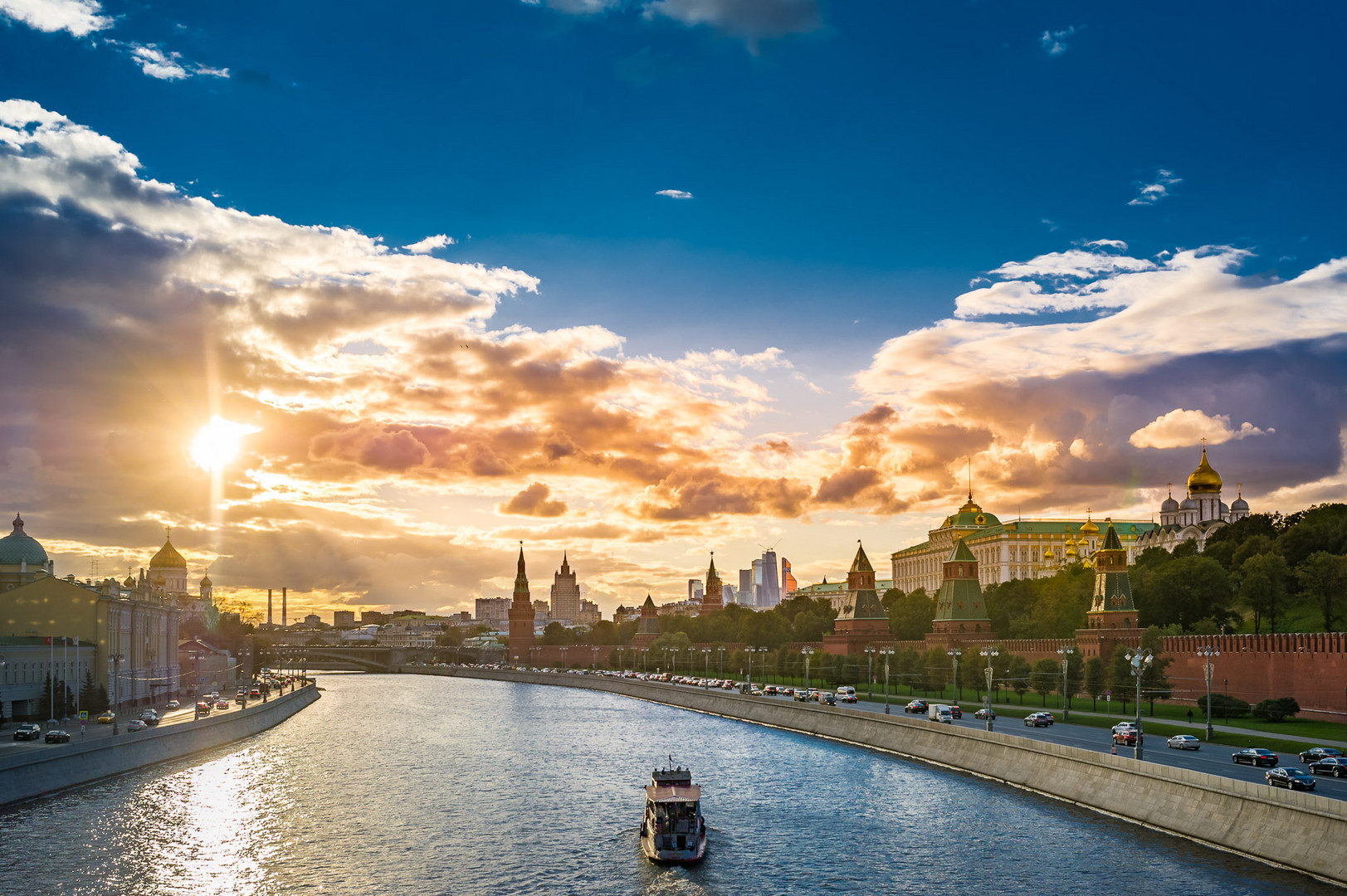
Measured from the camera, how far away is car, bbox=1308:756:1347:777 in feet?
157

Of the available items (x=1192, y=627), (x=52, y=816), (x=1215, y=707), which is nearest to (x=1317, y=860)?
(x=1215, y=707)

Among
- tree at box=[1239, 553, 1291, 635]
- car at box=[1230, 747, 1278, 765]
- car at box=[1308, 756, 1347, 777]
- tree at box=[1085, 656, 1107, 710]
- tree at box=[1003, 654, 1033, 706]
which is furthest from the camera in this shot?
tree at box=[1239, 553, 1291, 635]

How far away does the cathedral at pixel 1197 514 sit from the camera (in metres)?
163

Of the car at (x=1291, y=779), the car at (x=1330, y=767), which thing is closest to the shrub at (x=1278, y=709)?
the car at (x=1330, y=767)

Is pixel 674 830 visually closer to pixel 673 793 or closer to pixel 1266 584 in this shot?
pixel 673 793

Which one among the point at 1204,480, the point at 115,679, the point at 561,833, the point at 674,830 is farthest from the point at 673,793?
the point at 1204,480

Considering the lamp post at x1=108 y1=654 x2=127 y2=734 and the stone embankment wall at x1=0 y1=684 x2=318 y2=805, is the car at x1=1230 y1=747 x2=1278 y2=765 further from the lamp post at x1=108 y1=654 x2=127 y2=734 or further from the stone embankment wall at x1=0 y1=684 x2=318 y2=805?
the lamp post at x1=108 y1=654 x2=127 y2=734

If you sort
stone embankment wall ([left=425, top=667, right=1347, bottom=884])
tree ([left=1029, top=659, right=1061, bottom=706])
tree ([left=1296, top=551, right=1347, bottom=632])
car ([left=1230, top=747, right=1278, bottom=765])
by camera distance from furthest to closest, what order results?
tree ([left=1296, top=551, right=1347, bottom=632]), tree ([left=1029, top=659, right=1061, bottom=706]), car ([left=1230, top=747, right=1278, bottom=765]), stone embankment wall ([left=425, top=667, right=1347, bottom=884])

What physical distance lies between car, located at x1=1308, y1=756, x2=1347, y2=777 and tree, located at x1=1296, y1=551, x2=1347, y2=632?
162ft

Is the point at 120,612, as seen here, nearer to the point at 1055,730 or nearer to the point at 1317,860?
the point at 1055,730

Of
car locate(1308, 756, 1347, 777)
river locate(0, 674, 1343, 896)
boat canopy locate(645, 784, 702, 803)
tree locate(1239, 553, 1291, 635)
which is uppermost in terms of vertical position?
tree locate(1239, 553, 1291, 635)

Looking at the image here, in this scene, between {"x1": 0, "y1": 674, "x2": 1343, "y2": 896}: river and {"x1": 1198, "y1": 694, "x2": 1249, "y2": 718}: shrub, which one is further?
{"x1": 1198, "y1": 694, "x2": 1249, "y2": 718}: shrub

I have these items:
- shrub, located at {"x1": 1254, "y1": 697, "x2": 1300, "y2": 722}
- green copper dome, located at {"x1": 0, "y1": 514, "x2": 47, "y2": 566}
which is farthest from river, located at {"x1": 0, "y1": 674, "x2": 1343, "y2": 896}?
green copper dome, located at {"x1": 0, "y1": 514, "x2": 47, "y2": 566}

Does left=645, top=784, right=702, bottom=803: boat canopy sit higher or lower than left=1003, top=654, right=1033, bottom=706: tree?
higher
